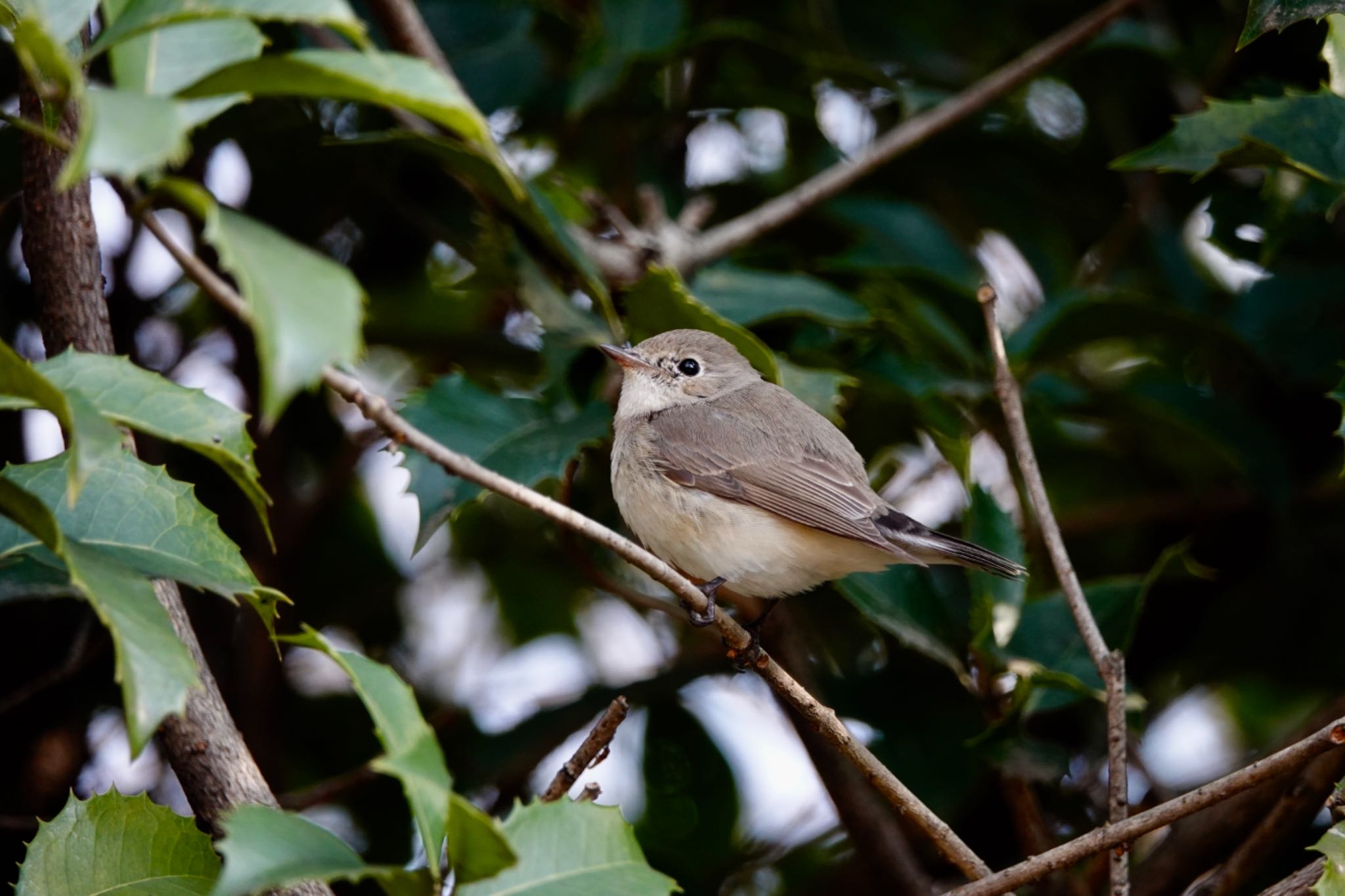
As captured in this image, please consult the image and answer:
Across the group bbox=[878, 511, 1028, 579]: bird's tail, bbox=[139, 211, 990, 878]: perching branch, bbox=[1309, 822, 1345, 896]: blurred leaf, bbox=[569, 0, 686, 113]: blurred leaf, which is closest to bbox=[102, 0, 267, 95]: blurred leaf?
bbox=[139, 211, 990, 878]: perching branch

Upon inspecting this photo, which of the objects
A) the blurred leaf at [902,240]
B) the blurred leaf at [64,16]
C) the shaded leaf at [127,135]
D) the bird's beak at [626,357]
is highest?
the blurred leaf at [902,240]

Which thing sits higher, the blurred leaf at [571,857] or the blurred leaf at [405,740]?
the blurred leaf at [405,740]

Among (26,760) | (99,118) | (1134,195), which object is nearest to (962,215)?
(1134,195)

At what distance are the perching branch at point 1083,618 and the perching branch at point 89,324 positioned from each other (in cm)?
155

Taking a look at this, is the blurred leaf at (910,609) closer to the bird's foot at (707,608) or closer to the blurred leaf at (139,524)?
the bird's foot at (707,608)

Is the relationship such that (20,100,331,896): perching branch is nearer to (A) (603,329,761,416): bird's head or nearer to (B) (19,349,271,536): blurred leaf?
(B) (19,349,271,536): blurred leaf

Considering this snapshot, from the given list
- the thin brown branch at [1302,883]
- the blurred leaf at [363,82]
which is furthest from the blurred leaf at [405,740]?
the thin brown branch at [1302,883]

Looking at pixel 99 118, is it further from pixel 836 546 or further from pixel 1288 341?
pixel 1288 341

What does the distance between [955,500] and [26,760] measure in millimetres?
3272

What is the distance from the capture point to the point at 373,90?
1578 millimetres

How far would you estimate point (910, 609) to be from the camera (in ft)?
11.6

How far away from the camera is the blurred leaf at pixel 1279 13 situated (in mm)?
2836

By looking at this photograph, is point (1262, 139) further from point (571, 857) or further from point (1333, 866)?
point (571, 857)

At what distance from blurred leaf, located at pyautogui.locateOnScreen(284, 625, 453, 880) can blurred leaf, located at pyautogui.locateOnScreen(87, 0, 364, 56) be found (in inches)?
31.1
